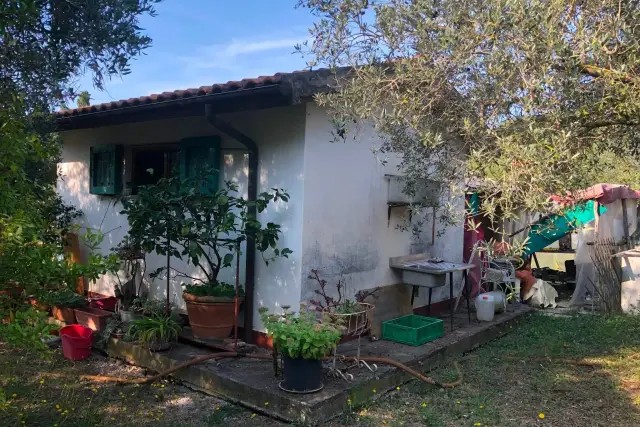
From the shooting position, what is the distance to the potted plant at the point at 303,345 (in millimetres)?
4227

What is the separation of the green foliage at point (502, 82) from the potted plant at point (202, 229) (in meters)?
1.53

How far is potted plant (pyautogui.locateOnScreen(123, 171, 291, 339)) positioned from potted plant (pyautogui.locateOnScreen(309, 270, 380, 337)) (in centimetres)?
59

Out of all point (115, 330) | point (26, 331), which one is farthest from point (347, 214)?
point (26, 331)

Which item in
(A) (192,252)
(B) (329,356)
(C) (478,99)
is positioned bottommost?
(B) (329,356)

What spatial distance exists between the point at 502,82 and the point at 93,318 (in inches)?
217

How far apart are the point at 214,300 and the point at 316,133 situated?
217 centimetres

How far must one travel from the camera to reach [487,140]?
4000 millimetres

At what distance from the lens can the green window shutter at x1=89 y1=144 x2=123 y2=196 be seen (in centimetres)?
769

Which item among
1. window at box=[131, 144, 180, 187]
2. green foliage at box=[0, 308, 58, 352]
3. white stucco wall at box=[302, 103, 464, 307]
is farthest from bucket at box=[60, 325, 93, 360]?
green foliage at box=[0, 308, 58, 352]

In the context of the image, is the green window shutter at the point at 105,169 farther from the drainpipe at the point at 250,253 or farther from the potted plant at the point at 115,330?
the drainpipe at the point at 250,253

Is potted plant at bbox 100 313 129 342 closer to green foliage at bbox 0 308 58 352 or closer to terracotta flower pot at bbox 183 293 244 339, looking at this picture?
terracotta flower pot at bbox 183 293 244 339

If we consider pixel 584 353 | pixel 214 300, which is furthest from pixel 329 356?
pixel 584 353

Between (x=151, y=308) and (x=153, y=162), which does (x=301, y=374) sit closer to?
(x=151, y=308)

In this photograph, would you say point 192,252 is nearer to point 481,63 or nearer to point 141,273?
point 141,273
